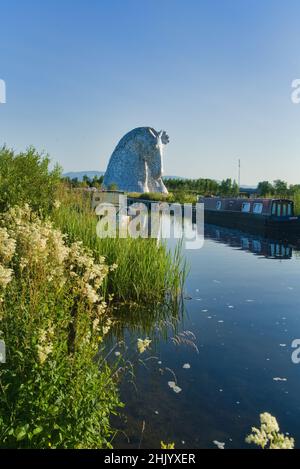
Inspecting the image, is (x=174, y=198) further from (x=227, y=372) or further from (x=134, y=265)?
(x=227, y=372)

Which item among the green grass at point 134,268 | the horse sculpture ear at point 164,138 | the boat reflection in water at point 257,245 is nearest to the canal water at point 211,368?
the green grass at point 134,268

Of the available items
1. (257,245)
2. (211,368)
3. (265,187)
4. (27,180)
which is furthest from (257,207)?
(265,187)

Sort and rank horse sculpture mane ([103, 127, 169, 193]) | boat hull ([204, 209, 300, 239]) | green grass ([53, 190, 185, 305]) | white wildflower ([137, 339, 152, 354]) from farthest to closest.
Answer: horse sculpture mane ([103, 127, 169, 193]) < boat hull ([204, 209, 300, 239]) < green grass ([53, 190, 185, 305]) < white wildflower ([137, 339, 152, 354])

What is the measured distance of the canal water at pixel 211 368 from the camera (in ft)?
15.1

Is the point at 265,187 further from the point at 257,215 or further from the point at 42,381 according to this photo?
the point at 42,381

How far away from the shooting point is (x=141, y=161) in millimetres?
76125

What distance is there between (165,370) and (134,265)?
356cm

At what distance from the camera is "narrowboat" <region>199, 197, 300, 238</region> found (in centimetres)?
2542

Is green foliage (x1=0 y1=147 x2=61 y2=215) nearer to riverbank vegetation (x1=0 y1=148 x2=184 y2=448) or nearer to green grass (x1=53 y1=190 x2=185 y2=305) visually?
green grass (x1=53 y1=190 x2=185 y2=305)

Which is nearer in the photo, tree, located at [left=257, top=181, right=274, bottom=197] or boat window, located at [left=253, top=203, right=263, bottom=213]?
boat window, located at [left=253, top=203, right=263, bottom=213]

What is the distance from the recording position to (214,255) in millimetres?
17594

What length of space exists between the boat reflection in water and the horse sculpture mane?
50688 millimetres

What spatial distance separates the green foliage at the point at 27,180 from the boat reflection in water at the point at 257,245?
968cm

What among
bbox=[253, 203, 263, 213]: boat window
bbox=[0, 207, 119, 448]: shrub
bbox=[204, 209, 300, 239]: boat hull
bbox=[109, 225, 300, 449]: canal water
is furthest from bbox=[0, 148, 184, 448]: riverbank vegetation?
bbox=[253, 203, 263, 213]: boat window
